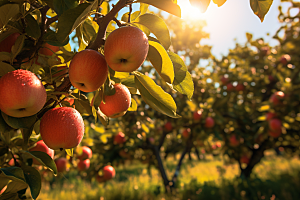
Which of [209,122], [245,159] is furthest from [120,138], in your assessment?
[245,159]

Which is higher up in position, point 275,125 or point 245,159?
point 275,125

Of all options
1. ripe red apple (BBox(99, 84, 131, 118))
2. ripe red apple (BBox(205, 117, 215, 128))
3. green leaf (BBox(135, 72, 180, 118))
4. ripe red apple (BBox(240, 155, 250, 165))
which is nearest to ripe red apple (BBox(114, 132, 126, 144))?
ripe red apple (BBox(205, 117, 215, 128))

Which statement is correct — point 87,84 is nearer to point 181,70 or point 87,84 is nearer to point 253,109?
point 181,70

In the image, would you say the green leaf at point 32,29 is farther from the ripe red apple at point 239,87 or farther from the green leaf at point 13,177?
the ripe red apple at point 239,87

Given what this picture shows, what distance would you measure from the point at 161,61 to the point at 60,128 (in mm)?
389

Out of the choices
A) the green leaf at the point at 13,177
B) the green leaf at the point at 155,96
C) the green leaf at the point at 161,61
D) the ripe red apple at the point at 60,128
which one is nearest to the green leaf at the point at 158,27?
the green leaf at the point at 161,61

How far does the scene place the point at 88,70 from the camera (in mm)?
655

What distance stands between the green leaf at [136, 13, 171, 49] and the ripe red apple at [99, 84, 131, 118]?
0.84 ft

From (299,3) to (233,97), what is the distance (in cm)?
171

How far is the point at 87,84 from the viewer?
0.69m

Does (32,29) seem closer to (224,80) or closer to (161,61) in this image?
(161,61)

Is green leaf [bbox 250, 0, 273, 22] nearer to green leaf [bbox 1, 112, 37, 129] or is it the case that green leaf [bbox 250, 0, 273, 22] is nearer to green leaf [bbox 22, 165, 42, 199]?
green leaf [bbox 1, 112, 37, 129]

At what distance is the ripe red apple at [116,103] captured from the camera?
2.72ft

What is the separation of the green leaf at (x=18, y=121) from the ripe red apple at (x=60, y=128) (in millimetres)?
37
